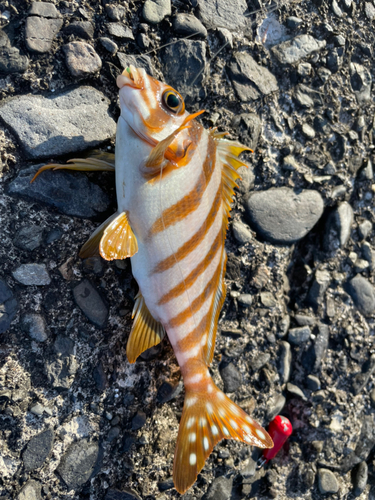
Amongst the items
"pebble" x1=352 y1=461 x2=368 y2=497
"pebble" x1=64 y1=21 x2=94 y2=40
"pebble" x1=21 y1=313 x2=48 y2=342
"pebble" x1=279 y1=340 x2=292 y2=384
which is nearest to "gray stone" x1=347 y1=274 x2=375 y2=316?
"pebble" x1=279 y1=340 x2=292 y2=384

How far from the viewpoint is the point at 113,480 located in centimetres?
192

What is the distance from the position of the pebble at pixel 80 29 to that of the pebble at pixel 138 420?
1931mm

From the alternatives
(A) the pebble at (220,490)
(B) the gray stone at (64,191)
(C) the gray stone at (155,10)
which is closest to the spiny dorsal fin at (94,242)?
(B) the gray stone at (64,191)

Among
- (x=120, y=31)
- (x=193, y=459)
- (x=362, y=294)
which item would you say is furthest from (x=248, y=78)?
(x=193, y=459)

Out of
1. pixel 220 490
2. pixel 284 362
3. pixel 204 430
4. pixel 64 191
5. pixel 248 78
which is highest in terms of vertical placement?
pixel 248 78

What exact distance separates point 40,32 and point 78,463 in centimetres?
207

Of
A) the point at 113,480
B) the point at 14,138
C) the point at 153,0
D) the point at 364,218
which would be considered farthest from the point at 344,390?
the point at 153,0

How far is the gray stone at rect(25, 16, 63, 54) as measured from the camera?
1.86m

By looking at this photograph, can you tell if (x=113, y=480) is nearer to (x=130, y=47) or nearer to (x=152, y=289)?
(x=152, y=289)

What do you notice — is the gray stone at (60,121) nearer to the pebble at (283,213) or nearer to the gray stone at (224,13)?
the gray stone at (224,13)

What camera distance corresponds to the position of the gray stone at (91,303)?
1917mm

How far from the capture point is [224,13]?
7.59 feet

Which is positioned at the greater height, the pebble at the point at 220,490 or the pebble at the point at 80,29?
the pebble at the point at 80,29

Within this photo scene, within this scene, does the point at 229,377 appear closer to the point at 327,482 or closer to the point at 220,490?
the point at 220,490
